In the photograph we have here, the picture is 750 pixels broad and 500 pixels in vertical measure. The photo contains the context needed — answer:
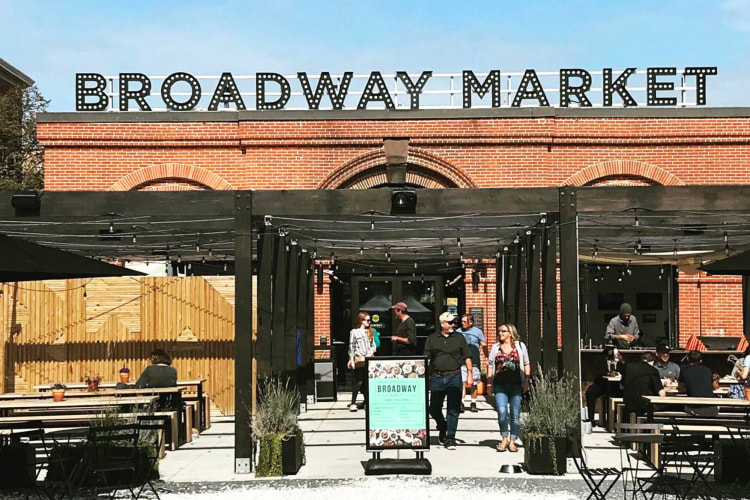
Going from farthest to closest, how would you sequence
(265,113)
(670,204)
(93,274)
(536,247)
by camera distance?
(265,113) → (536,247) → (670,204) → (93,274)

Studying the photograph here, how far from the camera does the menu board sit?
37.9 feet

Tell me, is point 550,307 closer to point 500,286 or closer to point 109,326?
point 500,286

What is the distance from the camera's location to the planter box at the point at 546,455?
11.4 m

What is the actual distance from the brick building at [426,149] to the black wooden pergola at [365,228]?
13.9 ft

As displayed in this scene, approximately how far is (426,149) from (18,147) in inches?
956

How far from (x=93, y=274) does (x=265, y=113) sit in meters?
11.5

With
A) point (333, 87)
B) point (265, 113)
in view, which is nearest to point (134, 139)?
point (265, 113)

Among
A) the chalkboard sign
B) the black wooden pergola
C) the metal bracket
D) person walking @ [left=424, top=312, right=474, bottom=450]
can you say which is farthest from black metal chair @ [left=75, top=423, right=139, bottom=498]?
the chalkboard sign

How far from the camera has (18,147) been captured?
40719mm

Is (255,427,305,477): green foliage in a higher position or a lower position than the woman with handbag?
lower

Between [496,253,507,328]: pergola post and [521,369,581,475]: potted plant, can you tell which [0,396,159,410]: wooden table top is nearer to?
[521,369,581,475]: potted plant

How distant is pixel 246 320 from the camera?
12.0 meters

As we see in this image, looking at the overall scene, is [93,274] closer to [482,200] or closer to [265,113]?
[482,200]

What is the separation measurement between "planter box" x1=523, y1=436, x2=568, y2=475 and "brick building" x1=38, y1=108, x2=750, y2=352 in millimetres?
10541
